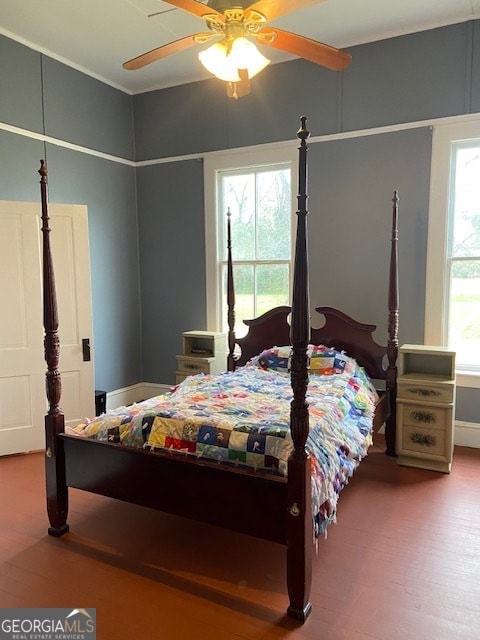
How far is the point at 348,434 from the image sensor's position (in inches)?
103

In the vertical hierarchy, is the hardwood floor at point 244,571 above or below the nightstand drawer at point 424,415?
below

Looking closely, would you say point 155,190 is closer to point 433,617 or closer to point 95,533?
point 95,533

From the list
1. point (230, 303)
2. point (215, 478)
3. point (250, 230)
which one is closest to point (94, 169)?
point (250, 230)

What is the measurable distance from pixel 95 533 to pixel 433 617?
1.76m

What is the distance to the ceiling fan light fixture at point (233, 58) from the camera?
222cm

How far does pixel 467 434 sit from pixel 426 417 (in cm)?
71

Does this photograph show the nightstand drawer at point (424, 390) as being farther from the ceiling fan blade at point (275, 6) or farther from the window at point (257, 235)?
the ceiling fan blade at point (275, 6)

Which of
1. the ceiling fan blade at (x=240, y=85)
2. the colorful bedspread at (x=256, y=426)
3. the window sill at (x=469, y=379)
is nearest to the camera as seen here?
the colorful bedspread at (x=256, y=426)

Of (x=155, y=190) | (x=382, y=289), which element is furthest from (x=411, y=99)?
(x=155, y=190)

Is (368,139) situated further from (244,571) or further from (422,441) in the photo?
(244,571)

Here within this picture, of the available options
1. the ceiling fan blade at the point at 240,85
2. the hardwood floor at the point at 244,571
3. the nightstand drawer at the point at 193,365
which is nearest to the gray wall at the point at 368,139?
the nightstand drawer at the point at 193,365

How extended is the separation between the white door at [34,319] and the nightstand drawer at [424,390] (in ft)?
8.47

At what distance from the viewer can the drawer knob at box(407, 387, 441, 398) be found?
3.39 metres

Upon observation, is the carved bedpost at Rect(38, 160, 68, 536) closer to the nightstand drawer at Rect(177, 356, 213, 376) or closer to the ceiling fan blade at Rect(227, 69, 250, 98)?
the ceiling fan blade at Rect(227, 69, 250, 98)
